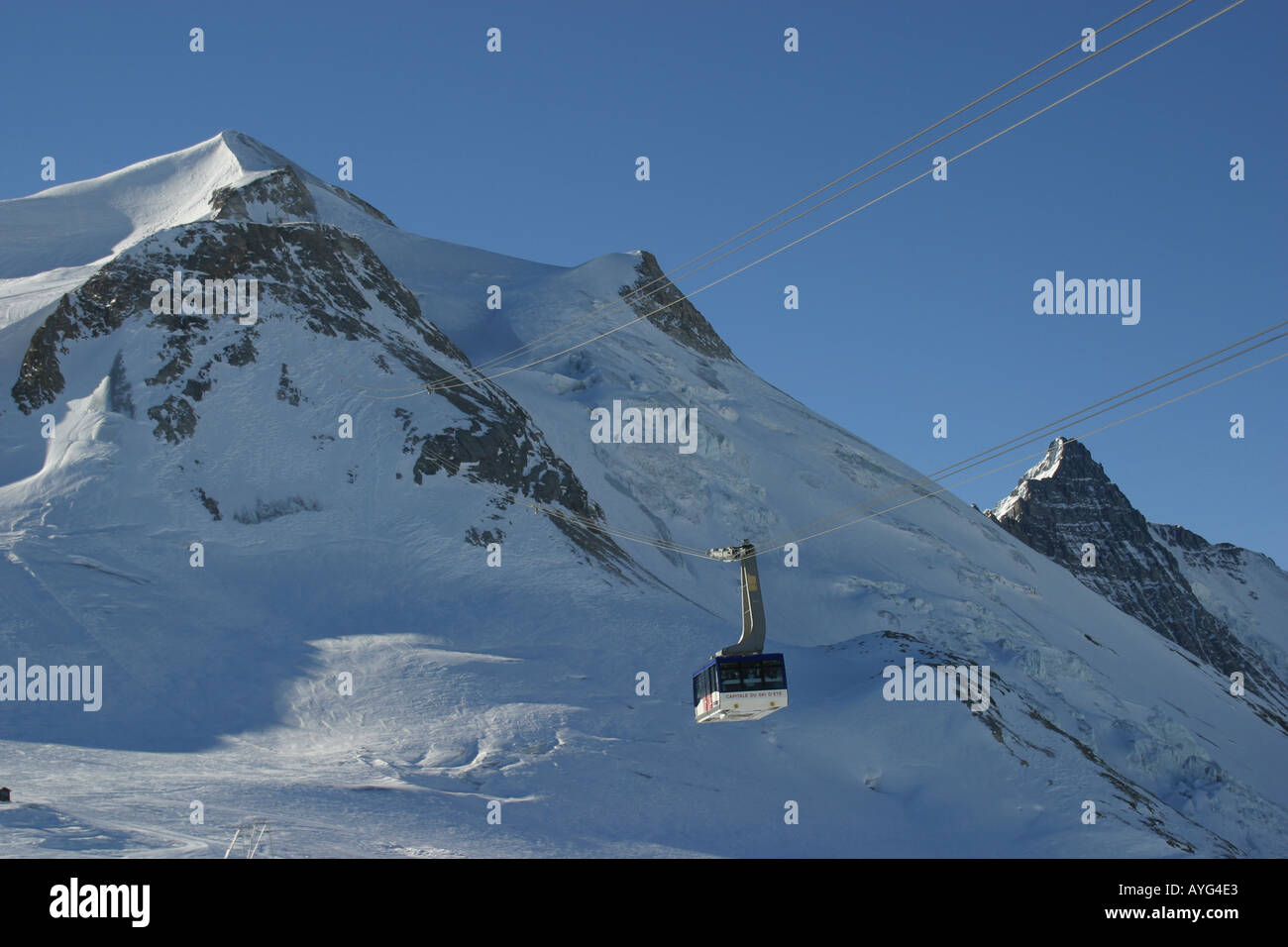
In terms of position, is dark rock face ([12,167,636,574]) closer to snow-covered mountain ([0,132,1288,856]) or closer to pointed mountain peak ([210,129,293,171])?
snow-covered mountain ([0,132,1288,856])

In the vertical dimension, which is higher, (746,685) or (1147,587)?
(1147,587)

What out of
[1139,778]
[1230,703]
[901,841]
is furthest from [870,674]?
[1230,703]

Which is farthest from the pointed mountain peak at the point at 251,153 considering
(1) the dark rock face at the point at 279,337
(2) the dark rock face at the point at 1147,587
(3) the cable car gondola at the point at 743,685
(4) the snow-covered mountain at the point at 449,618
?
(2) the dark rock face at the point at 1147,587

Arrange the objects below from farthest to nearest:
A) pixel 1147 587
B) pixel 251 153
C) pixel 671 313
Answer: pixel 1147 587 → pixel 671 313 → pixel 251 153

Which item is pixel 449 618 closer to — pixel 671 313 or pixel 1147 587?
pixel 671 313

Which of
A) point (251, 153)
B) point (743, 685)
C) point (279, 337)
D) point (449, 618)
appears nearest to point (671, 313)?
point (251, 153)

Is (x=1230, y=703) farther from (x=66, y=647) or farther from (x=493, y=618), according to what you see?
(x=66, y=647)

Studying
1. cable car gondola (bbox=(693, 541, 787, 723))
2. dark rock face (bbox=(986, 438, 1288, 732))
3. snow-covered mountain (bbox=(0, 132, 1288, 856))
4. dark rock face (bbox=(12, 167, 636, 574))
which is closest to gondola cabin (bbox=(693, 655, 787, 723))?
cable car gondola (bbox=(693, 541, 787, 723))
